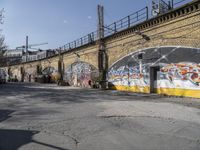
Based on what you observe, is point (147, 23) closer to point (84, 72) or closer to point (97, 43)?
point (97, 43)

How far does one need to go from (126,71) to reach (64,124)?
16.3m

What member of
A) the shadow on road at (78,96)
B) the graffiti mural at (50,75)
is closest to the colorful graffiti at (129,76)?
the shadow on road at (78,96)

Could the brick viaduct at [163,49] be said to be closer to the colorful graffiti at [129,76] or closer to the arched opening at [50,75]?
the colorful graffiti at [129,76]

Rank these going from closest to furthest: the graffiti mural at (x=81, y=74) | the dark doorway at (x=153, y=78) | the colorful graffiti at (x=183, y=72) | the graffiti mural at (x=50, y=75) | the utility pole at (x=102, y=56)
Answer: the colorful graffiti at (x=183, y=72) → the dark doorway at (x=153, y=78) → the utility pole at (x=102, y=56) → the graffiti mural at (x=81, y=74) → the graffiti mural at (x=50, y=75)

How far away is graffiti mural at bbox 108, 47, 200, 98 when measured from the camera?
16.1 m

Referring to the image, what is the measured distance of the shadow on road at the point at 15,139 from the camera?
5.52 m

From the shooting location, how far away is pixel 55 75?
44594 millimetres

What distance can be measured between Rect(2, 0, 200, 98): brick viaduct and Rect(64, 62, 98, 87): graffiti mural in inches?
68.4

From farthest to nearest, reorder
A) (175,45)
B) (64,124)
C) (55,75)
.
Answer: (55,75), (175,45), (64,124)

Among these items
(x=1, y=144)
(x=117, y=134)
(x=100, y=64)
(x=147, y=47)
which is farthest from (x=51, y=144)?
(x=100, y=64)

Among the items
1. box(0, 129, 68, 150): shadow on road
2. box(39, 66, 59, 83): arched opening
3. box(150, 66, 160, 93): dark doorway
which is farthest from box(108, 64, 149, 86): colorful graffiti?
box(39, 66, 59, 83): arched opening

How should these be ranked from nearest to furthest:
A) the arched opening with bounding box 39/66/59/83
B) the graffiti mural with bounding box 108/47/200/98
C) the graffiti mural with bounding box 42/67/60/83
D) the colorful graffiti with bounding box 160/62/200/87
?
1. the colorful graffiti with bounding box 160/62/200/87
2. the graffiti mural with bounding box 108/47/200/98
3. the graffiti mural with bounding box 42/67/60/83
4. the arched opening with bounding box 39/66/59/83

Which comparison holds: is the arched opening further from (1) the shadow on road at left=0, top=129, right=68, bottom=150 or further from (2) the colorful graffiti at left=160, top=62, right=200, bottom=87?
(1) the shadow on road at left=0, top=129, right=68, bottom=150

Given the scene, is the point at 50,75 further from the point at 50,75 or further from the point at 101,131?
the point at 101,131
